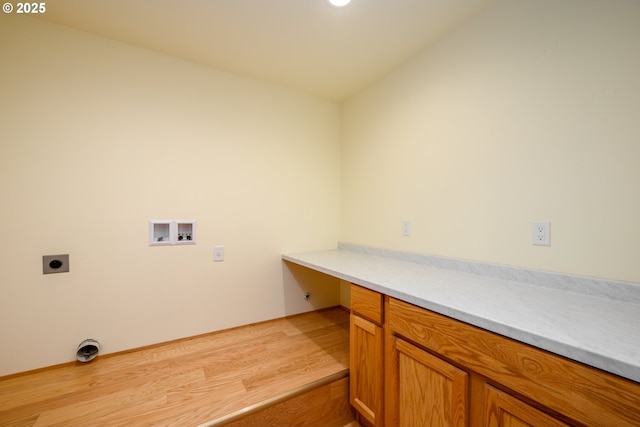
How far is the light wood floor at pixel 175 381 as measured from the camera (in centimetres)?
122

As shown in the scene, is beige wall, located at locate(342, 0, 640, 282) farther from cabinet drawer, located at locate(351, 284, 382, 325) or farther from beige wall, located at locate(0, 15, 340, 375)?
beige wall, located at locate(0, 15, 340, 375)

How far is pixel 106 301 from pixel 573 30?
2952mm

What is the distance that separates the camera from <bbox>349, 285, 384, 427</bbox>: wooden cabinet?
4.14ft

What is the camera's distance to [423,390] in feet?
3.50

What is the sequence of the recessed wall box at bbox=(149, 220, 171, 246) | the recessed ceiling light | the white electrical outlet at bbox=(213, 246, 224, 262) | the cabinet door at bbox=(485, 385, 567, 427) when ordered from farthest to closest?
the white electrical outlet at bbox=(213, 246, 224, 262) < the recessed wall box at bbox=(149, 220, 171, 246) < the recessed ceiling light < the cabinet door at bbox=(485, 385, 567, 427)

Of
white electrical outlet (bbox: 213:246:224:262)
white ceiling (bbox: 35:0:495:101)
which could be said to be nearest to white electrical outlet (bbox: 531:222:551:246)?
white ceiling (bbox: 35:0:495:101)

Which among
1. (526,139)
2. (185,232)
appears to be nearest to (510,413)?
(526,139)

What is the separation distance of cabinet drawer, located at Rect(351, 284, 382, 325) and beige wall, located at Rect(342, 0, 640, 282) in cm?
66

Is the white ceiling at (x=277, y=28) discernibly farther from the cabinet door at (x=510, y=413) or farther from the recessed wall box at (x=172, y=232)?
the cabinet door at (x=510, y=413)

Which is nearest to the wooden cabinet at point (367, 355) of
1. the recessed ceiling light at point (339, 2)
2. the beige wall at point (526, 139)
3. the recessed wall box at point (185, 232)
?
the beige wall at point (526, 139)

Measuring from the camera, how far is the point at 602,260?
106 centimetres

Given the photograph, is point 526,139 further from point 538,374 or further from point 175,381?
point 175,381

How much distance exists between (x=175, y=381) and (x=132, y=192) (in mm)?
1235

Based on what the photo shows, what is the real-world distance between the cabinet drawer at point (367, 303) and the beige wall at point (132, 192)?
1053mm
